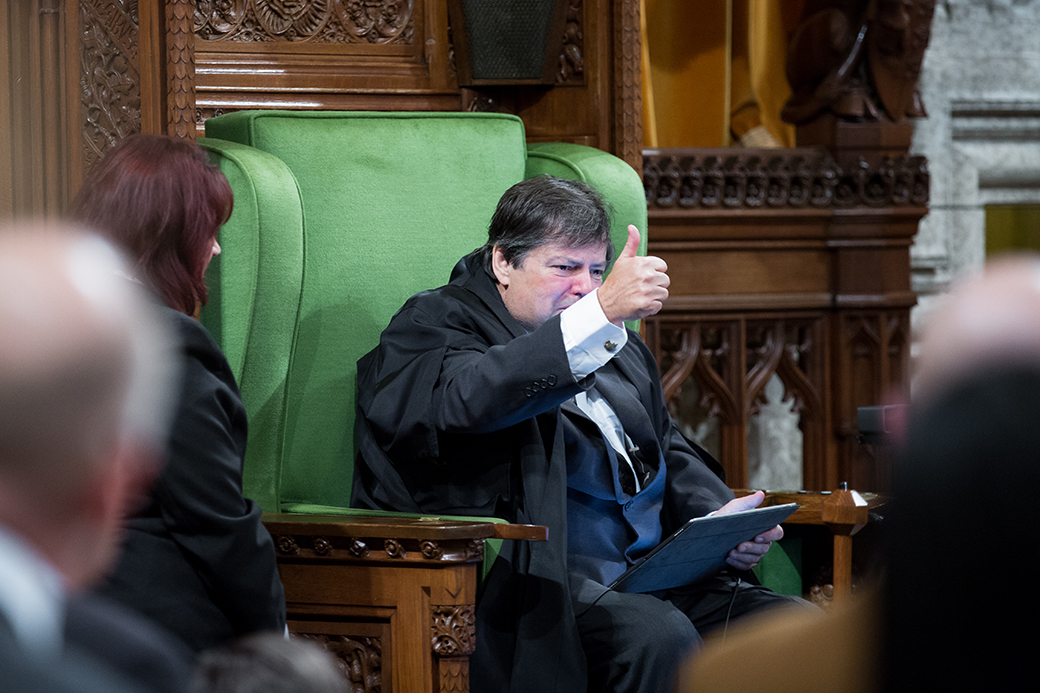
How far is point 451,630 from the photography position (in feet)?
7.29

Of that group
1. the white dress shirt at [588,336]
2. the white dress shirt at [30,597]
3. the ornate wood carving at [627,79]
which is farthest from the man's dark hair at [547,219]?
the white dress shirt at [30,597]

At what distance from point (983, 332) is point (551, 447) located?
1.78 meters

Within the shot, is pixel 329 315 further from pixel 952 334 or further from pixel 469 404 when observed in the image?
pixel 952 334

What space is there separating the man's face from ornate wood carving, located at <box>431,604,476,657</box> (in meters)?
0.79

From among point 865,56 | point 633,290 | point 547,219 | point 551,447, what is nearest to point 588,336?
point 633,290

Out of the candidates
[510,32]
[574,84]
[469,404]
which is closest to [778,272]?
[574,84]

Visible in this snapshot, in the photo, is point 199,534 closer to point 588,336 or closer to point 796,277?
point 588,336

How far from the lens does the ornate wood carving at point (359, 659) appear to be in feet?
7.57

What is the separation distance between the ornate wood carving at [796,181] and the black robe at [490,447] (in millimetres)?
1505

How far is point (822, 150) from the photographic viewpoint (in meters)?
4.26

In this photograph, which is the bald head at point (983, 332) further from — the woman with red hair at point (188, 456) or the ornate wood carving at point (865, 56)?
the ornate wood carving at point (865, 56)

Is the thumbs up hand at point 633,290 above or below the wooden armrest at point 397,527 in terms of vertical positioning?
above

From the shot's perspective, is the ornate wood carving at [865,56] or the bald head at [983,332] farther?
the ornate wood carving at [865,56]

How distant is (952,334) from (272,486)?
1961 mm
